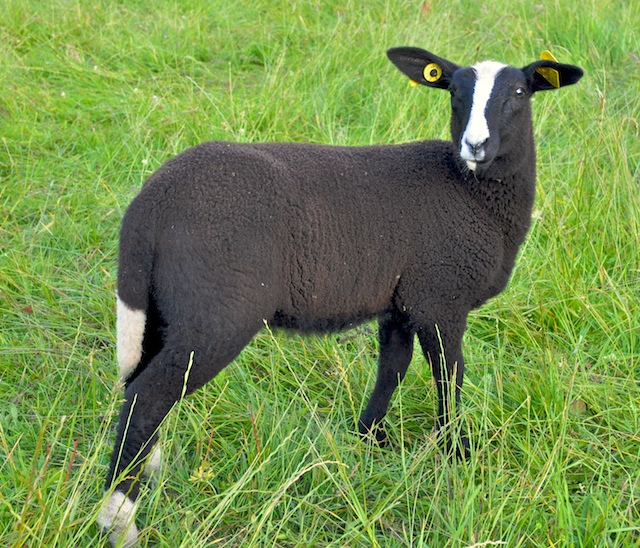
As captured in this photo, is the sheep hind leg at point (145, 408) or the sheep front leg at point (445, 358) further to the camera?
the sheep front leg at point (445, 358)

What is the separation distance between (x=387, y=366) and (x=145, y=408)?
1.13 meters

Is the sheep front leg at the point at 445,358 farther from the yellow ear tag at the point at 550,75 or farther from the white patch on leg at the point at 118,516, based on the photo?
the white patch on leg at the point at 118,516

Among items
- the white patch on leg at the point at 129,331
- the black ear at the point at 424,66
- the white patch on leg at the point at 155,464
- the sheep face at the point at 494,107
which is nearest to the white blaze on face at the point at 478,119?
the sheep face at the point at 494,107

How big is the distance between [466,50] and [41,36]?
341cm

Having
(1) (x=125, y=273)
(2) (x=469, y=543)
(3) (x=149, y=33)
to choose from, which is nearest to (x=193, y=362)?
(1) (x=125, y=273)

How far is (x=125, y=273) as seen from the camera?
8.98ft

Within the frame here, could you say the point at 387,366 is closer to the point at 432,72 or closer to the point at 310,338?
the point at 310,338

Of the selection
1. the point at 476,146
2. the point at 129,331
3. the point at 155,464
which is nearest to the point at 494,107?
the point at 476,146

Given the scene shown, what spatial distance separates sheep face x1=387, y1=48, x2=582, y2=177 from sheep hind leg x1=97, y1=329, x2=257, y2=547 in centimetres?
124

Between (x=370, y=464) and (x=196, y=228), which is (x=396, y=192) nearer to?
(x=196, y=228)

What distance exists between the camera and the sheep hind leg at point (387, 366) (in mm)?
3324

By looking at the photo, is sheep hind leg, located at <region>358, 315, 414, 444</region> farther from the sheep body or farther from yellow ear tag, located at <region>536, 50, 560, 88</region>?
yellow ear tag, located at <region>536, 50, 560, 88</region>

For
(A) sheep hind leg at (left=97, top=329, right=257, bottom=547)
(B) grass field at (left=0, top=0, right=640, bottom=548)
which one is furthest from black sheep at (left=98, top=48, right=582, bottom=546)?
(B) grass field at (left=0, top=0, right=640, bottom=548)

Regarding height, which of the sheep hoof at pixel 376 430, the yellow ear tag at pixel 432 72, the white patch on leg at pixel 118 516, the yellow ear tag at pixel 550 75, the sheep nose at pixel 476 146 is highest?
the yellow ear tag at pixel 550 75
